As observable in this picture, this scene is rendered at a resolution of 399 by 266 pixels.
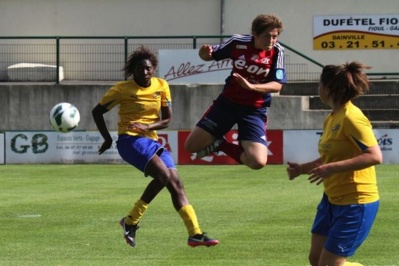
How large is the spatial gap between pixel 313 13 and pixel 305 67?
266 cm

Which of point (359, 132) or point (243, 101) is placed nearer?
point (359, 132)

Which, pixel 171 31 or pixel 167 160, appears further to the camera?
pixel 171 31

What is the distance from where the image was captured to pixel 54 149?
27.8 metres

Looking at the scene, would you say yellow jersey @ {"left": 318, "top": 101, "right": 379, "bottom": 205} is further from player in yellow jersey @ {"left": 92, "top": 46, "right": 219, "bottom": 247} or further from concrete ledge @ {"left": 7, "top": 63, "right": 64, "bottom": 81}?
concrete ledge @ {"left": 7, "top": 63, "right": 64, "bottom": 81}

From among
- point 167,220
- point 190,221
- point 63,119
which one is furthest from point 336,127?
point 63,119

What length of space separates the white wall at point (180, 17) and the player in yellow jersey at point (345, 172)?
26.5 metres

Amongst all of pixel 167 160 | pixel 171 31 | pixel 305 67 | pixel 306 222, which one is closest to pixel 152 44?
pixel 171 31

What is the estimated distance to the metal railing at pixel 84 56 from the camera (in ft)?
106

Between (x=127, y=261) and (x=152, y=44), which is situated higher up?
(x=152, y=44)

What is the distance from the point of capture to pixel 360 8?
3394 cm

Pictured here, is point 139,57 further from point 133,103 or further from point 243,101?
point 243,101

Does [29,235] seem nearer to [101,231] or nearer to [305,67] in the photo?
[101,231]

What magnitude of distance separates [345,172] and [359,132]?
0.32 m

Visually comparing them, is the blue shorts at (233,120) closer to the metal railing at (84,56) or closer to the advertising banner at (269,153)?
the advertising banner at (269,153)
